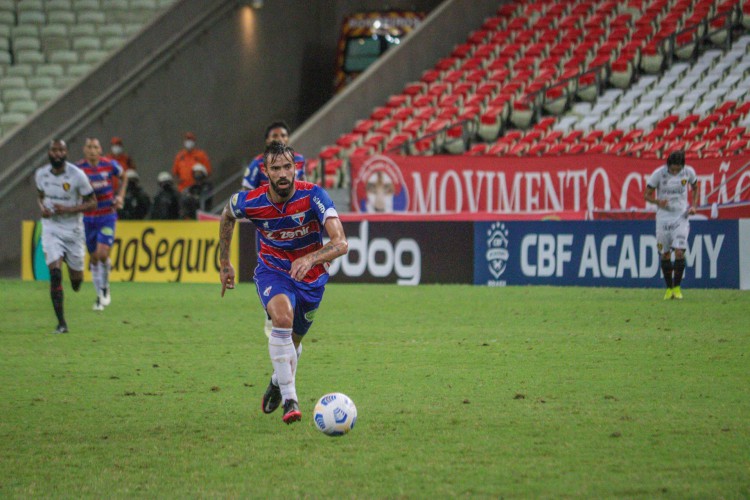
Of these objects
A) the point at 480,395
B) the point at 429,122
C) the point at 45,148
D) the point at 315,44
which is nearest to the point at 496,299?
the point at 480,395

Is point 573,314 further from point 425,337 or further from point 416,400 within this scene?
point 416,400

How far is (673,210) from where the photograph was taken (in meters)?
16.8

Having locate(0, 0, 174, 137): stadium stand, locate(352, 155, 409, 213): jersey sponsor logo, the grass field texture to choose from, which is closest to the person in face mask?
locate(0, 0, 174, 137): stadium stand

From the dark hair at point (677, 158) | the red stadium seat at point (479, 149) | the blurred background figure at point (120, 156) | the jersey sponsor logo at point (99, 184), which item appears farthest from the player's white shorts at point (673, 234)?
the blurred background figure at point (120, 156)

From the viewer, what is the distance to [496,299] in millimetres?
17516

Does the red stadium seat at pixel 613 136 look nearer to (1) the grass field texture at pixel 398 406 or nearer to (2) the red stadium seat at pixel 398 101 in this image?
(2) the red stadium seat at pixel 398 101

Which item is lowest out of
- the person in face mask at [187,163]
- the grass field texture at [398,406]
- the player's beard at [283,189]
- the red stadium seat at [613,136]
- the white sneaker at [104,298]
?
the grass field texture at [398,406]

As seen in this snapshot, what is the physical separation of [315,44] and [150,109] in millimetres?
6824

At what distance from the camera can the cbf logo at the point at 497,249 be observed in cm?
2000

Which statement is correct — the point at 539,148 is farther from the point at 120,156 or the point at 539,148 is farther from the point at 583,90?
the point at 120,156

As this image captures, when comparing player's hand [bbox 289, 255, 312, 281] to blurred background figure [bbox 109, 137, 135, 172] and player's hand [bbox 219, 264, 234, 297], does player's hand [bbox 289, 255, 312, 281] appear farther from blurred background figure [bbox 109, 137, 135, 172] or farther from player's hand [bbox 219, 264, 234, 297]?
blurred background figure [bbox 109, 137, 135, 172]

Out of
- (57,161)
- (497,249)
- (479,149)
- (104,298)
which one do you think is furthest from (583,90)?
(57,161)

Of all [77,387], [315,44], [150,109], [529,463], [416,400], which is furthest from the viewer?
[315,44]

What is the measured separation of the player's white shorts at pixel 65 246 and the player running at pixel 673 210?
7.75 m
